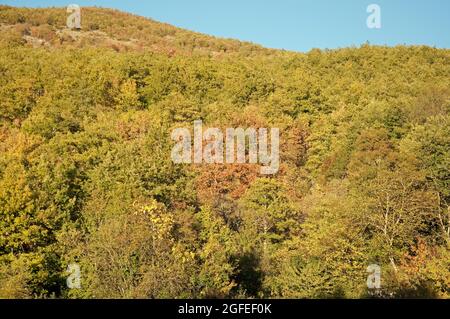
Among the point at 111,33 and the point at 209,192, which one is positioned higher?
the point at 111,33

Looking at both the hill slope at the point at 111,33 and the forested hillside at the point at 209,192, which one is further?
the hill slope at the point at 111,33

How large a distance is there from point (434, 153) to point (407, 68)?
51.3 meters

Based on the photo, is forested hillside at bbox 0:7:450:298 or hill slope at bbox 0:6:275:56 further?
hill slope at bbox 0:6:275:56

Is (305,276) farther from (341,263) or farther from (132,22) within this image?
A: (132,22)

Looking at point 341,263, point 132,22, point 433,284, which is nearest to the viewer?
point 433,284

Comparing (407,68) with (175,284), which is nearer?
(175,284)

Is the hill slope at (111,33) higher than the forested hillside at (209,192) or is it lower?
higher

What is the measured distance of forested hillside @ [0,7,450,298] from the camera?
25.9 m

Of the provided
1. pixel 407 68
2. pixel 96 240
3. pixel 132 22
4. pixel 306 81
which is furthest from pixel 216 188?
pixel 132 22

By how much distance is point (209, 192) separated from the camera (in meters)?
42.2

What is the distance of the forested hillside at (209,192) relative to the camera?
25.9 meters

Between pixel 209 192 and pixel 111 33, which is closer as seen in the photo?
pixel 209 192

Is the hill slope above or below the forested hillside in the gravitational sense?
above

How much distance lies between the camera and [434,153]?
130 ft
